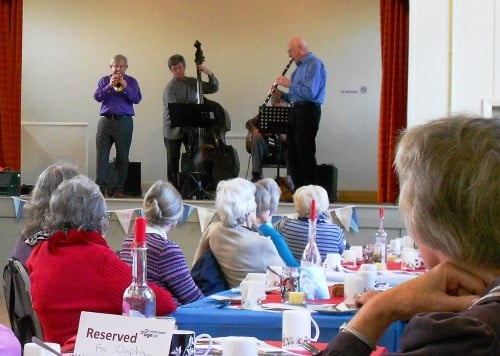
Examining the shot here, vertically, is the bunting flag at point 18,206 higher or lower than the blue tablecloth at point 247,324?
higher

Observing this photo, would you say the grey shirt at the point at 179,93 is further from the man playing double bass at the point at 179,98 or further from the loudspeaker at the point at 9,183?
the loudspeaker at the point at 9,183

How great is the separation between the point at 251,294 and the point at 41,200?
106 cm

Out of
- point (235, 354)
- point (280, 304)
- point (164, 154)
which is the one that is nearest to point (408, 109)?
point (164, 154)

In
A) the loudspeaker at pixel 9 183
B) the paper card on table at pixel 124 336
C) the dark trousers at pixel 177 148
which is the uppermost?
the dark trousers at pixel 177 148

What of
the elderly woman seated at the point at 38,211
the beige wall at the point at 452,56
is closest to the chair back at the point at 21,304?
the elderly woman seated at the point at 38,211

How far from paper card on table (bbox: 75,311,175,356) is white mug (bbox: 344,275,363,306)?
141 cm

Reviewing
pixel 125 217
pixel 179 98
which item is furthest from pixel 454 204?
pixel 179 98

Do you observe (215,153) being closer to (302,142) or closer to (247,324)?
(302,142)

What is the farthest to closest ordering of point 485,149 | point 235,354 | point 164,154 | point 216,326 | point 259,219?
1. point 164,154
2. point 259,219
3. point 216,326
4. point 235,354
5. point 485,149

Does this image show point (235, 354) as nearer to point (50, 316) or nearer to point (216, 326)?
point (216, 326)

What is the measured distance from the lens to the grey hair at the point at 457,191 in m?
1.33

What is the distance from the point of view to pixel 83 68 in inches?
471

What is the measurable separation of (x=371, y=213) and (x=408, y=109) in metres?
0.98

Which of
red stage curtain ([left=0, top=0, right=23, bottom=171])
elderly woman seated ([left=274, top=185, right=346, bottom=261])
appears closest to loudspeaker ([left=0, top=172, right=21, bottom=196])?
red stage curtain ([left=0, top=0, right=23, bottom=171])
